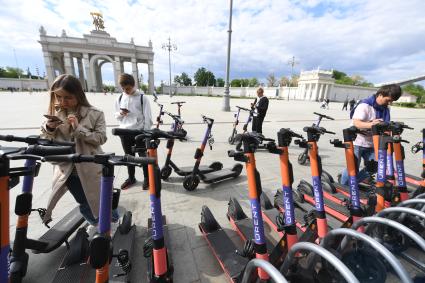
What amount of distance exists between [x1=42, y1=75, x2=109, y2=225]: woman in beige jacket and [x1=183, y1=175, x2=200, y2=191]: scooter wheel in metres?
1.81

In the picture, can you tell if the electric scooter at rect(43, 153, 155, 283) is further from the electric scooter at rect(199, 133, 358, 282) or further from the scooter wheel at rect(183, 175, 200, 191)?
the scooter wheel at rect(183, 175, 200, 191)

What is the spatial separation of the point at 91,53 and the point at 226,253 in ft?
223

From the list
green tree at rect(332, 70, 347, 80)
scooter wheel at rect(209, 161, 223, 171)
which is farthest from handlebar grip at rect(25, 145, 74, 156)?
green tree at rect(332, 70, 347, 80)

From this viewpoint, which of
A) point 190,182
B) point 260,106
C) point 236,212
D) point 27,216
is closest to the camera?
point 27,216

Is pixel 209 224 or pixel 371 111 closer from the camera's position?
pixel 209 224

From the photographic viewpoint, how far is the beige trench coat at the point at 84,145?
2.13m

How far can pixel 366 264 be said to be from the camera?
162 centimetres

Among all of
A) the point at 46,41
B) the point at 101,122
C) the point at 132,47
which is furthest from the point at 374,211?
the point at 46,41

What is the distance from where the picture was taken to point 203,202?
3.63 metres

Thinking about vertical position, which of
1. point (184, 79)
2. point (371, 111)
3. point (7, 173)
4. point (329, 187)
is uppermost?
point (184, 79)

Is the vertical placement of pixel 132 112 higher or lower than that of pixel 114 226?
higher

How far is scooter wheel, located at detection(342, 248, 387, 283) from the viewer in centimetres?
155

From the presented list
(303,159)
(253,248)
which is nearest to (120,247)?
(253,248)

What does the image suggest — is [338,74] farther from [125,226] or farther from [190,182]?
[125,226]
